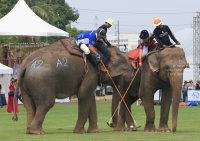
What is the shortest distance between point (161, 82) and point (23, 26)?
24.7m

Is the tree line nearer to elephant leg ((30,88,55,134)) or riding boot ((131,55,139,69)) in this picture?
riding boot ((131,55,139,69))

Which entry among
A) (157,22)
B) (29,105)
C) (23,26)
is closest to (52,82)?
(29,105)

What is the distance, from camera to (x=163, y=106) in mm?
17719

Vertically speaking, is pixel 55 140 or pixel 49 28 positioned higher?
pixel 49 28

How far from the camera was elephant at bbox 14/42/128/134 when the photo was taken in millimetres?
15773

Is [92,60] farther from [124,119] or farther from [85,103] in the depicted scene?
[124,119]

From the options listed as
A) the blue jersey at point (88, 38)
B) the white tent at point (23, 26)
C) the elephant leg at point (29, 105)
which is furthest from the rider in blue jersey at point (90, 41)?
the white tent at point (23, 26)

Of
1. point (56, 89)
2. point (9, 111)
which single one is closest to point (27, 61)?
point (56, 89)

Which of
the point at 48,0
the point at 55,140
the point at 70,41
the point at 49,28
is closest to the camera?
the point at 55,140

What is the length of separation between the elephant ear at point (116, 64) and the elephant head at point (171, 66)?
3.31 ft

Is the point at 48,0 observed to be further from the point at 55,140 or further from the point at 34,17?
the point at 55,140

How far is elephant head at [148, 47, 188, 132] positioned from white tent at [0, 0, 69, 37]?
79.1 ft

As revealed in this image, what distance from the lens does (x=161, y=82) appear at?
1747 centimetres

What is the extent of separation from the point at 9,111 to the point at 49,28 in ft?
32.9
